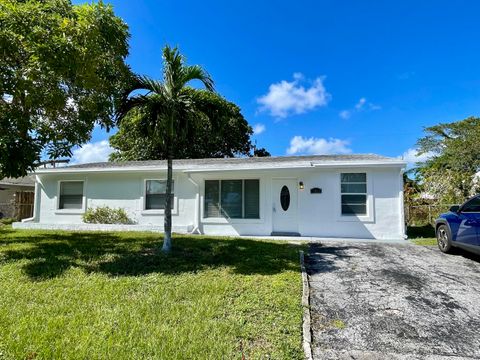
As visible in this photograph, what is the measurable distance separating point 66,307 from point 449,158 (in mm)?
30258

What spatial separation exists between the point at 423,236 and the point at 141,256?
34.5 feet

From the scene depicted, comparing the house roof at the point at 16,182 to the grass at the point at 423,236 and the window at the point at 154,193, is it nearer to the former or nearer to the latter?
the window at the point at 154,193

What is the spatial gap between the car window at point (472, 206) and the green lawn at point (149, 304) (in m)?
4.33

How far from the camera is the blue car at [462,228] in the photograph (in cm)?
671

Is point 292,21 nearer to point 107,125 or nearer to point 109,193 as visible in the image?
point 107,125

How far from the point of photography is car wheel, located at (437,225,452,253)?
7.86 m

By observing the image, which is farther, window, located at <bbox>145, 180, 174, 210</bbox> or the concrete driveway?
window, located at <bbox>145, 180, 174, 210</bbox>

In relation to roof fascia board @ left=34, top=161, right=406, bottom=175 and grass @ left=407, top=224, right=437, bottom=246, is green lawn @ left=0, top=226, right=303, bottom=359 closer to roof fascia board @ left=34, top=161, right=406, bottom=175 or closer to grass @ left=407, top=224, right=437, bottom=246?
roof fascia board @ left=34, top=161, right=406, bottom=175

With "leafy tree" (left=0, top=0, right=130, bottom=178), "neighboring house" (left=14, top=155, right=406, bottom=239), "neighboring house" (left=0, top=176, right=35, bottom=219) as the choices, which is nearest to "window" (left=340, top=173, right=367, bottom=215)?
"neighboring house" (left=14, top=155, right=406, bottom=239)

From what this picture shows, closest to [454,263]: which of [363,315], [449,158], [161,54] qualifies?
[363,315]

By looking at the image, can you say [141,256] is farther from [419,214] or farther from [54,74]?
[419,214]

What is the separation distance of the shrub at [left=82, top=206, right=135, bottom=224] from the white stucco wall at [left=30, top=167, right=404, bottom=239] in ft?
0.82

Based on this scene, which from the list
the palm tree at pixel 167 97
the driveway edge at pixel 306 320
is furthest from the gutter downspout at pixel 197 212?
the driveway edge at pixel 306 320

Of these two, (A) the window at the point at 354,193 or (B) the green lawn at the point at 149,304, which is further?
(A) the window at the point at 354,193
